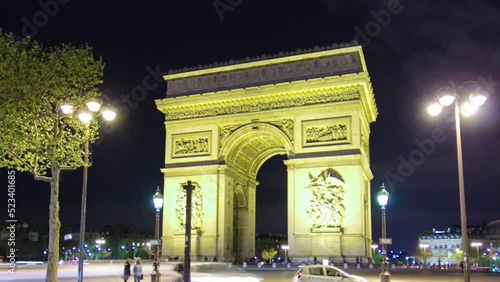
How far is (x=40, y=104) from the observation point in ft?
65.4

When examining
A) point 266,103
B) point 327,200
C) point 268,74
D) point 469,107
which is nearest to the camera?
point 469,107

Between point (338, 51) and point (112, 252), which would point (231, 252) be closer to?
point (338, 51)

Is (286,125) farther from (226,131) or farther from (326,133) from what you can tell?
(226,131)

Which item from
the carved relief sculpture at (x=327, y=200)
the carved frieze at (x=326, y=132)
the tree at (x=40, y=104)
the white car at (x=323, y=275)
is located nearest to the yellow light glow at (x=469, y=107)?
the white car at (x=323, y=275)

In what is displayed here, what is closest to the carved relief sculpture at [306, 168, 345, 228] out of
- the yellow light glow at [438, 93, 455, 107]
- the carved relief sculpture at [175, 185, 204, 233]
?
the carved relief sculpture at [175, 185, 204, 233]

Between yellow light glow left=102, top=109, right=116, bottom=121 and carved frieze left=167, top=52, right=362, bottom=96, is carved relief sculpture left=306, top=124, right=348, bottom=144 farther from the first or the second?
yellow light glow left=102, top=109, right=116, bottom=121

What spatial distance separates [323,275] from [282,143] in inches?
793

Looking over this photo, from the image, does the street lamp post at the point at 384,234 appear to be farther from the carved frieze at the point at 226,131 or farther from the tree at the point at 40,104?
the carved frieze at the point at 226,131

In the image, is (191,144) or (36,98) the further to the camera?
(191,144)

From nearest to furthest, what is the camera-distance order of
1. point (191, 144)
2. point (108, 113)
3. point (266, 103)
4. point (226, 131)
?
point (108, 113) < point (266, 103) < point (226, 131) < point (191, 144)

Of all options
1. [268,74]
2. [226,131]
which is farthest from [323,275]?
[268,74]

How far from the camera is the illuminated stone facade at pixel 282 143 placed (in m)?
35.8

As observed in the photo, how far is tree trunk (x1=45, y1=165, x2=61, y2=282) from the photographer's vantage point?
18.5 metres

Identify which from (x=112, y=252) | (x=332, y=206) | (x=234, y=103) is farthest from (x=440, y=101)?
(x=112, y=252)
